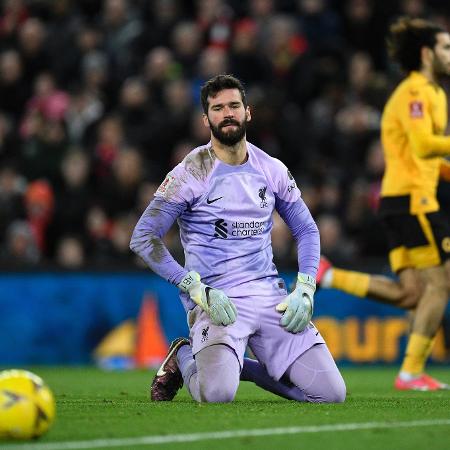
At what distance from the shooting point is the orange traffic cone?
1288 cm

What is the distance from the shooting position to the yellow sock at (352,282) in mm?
9891

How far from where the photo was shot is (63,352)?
13016 millimetres

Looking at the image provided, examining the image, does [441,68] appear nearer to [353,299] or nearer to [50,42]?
[353,299]

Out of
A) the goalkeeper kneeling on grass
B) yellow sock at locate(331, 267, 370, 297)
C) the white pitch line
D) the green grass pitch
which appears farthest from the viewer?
yellow sock at locate(331, 267, 370, 297)

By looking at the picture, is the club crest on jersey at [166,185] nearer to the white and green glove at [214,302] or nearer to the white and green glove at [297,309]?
the white and green glove at [214,302]

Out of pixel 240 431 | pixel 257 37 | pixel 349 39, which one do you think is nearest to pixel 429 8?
pixel 349 39

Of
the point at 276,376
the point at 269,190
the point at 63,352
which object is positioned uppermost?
the point at 269,190

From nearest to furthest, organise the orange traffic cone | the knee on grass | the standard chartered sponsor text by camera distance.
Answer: the knee on grass < the standard chartered sponsor text < the orange traffic cone

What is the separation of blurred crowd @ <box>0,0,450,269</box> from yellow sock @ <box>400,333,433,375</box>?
3943 millimetres

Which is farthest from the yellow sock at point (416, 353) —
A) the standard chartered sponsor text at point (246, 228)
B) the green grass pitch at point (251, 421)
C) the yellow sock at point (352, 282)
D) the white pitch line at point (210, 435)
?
the white pitch line at point (210, 435)

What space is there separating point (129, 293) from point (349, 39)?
463cm

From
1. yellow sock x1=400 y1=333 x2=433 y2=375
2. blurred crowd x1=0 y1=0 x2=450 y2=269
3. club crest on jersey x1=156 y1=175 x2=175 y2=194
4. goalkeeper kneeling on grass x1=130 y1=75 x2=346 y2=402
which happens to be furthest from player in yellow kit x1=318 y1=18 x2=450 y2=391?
blurred crowd x1=0 y1=0 x2=450 y2=269

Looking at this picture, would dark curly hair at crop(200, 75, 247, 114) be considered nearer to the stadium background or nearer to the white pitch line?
the white pitch line

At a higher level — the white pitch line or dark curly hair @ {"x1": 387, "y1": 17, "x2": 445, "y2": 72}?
dark curly hair @ {"x1": 387, "y1": 17, "x2": 445, "y2": 72}
